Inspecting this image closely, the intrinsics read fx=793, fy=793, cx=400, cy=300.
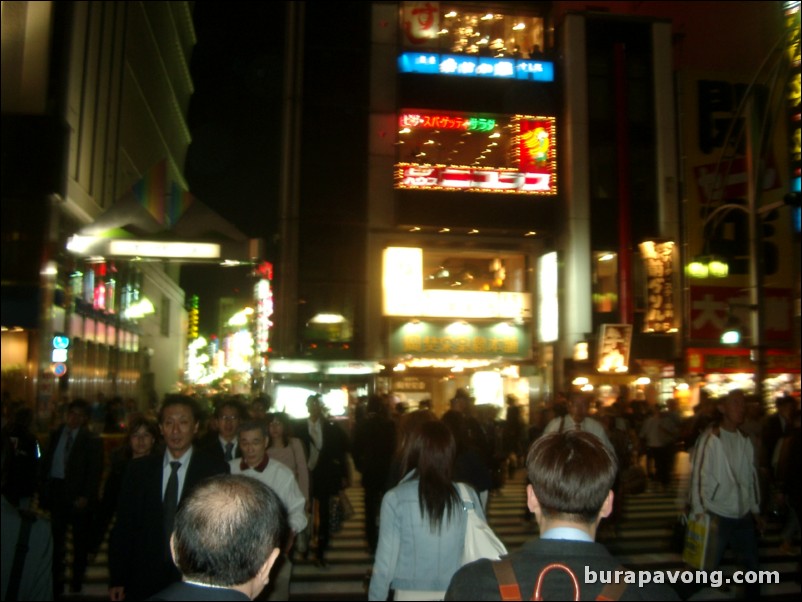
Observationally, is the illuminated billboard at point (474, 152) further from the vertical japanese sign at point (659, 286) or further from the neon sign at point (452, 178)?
the vertical japanese sign at point (659, 286)

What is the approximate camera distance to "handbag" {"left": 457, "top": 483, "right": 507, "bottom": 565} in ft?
15.4

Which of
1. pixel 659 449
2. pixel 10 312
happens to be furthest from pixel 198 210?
pixel 659 449

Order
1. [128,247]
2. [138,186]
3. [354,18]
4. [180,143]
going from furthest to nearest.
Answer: [180,143] < [354,18] < [138,186] < [128,247]

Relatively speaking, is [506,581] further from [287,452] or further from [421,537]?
[287,452]

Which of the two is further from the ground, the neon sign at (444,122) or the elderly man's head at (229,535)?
the neon sign at (444,122)

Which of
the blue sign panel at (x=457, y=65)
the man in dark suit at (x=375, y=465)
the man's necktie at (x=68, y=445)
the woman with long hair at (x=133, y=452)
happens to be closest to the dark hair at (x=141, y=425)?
the woman with long hair at (x=133, y=452)

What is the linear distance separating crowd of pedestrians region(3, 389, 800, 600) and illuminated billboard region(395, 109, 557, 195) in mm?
12182

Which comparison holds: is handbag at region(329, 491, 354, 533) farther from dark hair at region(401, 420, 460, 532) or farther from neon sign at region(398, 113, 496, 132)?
neon sign at region(398, 113, 496, 132)

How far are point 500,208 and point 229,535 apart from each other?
25.0 m

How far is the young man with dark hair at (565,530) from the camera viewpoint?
2.40 meters

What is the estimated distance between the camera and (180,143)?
6253 cm

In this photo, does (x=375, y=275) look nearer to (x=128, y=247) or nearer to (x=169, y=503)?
(x=128, y=247)

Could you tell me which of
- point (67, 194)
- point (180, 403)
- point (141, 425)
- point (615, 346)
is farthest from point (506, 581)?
point (615, 346)

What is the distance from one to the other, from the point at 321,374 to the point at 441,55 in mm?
11499
